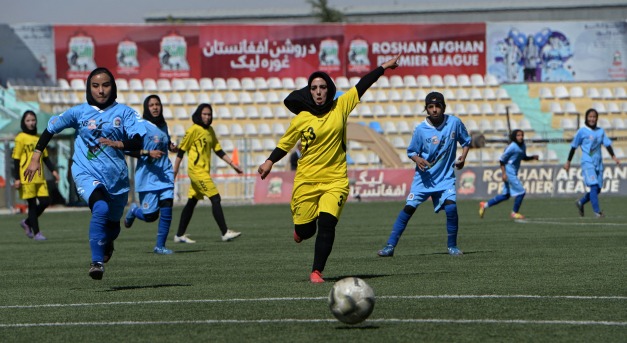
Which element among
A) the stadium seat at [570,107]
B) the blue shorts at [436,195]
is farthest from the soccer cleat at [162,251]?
the stadium seat at [570,107]

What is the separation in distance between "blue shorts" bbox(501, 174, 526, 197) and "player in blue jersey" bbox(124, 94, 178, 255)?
36.0 ft

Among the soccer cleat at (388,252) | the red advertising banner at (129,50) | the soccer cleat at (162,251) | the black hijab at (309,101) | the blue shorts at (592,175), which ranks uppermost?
the red advertising banner at (129,50)

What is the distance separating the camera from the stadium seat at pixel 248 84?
4841 centimetres

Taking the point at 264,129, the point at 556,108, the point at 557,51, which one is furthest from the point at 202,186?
the point at 557,51

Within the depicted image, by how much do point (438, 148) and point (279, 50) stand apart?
34474 millimetres

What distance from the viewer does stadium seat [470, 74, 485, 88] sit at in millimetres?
49781

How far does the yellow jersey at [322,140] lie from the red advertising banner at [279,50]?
37.5 metres

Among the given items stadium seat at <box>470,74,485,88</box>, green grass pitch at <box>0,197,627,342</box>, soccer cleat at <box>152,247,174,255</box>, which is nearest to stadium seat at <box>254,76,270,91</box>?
stadium seat at <box>470,74,485,88</box>

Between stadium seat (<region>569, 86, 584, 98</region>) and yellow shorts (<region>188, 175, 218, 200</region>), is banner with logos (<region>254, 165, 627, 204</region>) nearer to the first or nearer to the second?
stadium seat (<region>569, 86, 584, 98</region>)

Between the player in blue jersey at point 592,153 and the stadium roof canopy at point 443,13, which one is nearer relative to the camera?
the player in blue jersey at point 592,153

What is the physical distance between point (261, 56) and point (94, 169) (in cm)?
3782

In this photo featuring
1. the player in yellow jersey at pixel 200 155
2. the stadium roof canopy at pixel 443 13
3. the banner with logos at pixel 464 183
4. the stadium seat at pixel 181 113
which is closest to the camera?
the player in yellow jersey at pixel 200 155

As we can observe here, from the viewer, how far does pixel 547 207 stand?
101 feet

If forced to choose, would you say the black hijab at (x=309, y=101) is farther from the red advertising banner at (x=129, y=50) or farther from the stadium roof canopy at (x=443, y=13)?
the stadium roof canopy at (x=443, y=13)
